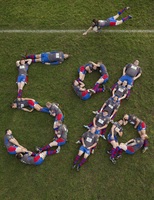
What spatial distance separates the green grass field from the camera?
11.3m

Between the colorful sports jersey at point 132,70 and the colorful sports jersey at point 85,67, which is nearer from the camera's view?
the colorful sports jersey at point 132,70

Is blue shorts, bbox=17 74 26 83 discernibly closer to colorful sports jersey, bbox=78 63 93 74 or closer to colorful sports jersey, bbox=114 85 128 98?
colorful sports jersey, bbox=78 63 93 74

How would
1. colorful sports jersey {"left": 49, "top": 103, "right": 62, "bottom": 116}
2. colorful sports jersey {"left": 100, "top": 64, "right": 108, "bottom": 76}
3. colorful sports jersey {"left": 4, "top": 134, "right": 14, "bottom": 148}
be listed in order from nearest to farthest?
colorful sports jersey {"left": 4, "top": 134, "right": 14, "bottom": 148} → colorful sports jersey {"left": 49, "top": 103, "right": 62, "bottom": 116} → colorful sports jersey {"left": 100, "top": 64, "right": 108, "bottom": 76}

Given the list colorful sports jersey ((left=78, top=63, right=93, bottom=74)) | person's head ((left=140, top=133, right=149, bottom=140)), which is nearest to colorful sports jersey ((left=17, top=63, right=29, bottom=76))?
colorful sports jersey ((left=78, top=63, right=93, bottom=74))

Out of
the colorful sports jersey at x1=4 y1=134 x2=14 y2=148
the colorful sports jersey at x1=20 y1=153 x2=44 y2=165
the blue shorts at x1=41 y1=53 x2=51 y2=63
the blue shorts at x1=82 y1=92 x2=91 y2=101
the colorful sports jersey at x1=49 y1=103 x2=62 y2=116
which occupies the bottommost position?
the colorful sports jersey at x1=20 y1=153 x2=44 y2=165

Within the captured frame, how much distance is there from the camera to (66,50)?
13734mm

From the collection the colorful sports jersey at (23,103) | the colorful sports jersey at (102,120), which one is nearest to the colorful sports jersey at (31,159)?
the colorful sports jersey at (23,103)

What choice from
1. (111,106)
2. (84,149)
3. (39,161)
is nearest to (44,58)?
(111,106)

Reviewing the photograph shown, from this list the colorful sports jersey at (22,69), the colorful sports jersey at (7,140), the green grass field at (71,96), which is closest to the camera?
the green grass field at (71,96)

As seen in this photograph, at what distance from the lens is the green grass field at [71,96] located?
11.3 meters

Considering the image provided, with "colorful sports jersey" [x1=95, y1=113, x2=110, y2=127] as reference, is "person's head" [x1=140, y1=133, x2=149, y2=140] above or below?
below

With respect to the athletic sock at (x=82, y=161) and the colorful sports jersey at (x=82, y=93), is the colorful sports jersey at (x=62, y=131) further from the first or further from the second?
the colorful sports jersey at (x=82, y=93)

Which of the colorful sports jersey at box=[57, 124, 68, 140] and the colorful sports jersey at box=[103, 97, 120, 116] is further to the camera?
the colorful sports jersey at box=[103, 97, 120, 116]

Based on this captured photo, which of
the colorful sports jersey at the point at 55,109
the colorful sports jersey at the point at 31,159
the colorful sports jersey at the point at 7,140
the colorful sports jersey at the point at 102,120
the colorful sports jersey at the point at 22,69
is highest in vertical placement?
the colorful sports jersey at the point at 22,69
